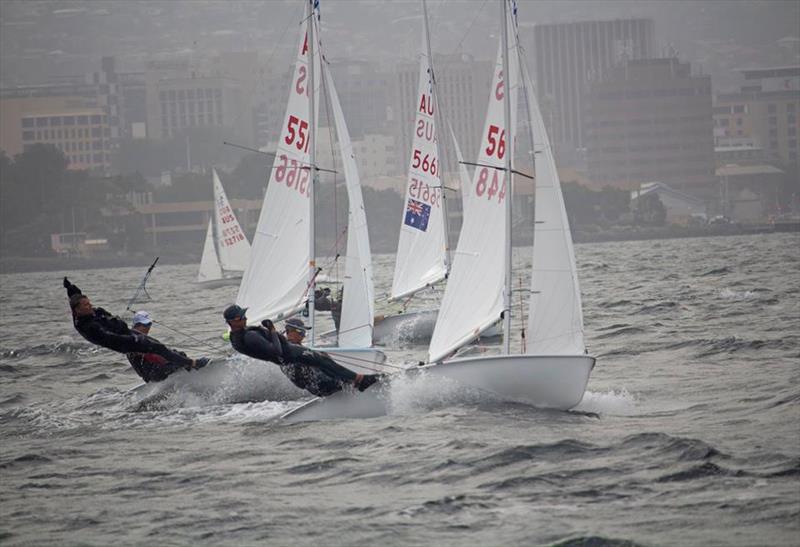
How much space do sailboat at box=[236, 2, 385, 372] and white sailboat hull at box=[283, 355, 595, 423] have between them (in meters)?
4.31

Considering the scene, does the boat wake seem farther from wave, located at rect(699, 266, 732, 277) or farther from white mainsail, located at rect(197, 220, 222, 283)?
white mainsail, located at rect(197, 220, 222, 283)

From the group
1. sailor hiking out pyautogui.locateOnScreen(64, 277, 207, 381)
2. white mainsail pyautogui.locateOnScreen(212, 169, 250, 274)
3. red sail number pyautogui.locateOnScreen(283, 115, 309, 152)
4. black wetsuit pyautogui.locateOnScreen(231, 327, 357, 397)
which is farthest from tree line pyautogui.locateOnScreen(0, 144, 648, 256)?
black wetsuit pyautogui.locateOnScreen(231, 327, 357, 397)

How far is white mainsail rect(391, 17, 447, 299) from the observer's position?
2984 cm

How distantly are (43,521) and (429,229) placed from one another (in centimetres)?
1710

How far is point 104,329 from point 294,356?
9.55 feet

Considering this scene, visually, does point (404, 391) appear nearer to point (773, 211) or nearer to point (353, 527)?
point (353, 527)

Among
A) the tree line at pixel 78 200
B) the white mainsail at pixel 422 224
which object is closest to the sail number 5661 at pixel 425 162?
the white mainsail at pixel 422 224

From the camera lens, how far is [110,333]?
19.9m

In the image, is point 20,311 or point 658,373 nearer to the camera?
point 658,373

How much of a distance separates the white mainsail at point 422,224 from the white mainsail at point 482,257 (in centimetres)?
1112

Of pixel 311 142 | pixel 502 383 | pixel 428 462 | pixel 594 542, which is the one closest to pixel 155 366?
pixel 311 142

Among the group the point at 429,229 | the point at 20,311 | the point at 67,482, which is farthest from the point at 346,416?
the point at 20,311

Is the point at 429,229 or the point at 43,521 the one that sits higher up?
the point at 429,229

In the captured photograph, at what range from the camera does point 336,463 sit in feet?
51.5
